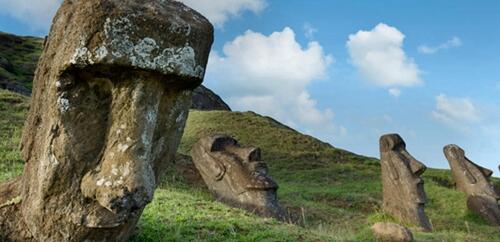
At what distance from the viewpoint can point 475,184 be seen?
18.8m

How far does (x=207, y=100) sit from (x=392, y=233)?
132ft

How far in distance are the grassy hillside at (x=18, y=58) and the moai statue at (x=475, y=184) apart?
95.7 feet

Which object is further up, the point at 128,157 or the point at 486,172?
the point at 486,172

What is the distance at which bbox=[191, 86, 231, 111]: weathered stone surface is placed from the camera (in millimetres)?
47237

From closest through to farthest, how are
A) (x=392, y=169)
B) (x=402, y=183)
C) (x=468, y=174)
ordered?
1. (x=402, y=183)
2. (x=392, y=169)
3. (x=468, y=174)

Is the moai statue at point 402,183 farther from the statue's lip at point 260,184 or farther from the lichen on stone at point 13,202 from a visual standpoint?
the lichen on stone at point 13,202

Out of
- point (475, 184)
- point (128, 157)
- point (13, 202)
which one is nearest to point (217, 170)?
point (13, 202)

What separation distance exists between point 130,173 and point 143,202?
23 cm

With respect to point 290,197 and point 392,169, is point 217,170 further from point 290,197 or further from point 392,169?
point 392,169

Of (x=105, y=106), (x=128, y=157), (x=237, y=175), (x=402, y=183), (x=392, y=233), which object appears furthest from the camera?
(x=402, y=183)

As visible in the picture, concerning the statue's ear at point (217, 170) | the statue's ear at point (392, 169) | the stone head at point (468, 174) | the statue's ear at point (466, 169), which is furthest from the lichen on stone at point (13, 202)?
the statue's ear at point (466, 169)

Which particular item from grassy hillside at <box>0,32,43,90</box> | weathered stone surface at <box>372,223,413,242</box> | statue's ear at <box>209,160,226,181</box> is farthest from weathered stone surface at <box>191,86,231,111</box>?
weathered stone surface at <box>372,223,413,242</box>

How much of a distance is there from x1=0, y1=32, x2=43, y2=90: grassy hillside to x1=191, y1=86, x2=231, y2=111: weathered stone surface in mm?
12710

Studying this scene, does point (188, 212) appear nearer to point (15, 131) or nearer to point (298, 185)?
point (15, 131)
